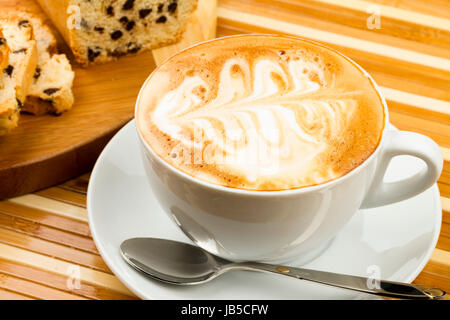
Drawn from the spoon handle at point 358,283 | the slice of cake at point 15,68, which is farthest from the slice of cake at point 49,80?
the spoon handle at point 358,283

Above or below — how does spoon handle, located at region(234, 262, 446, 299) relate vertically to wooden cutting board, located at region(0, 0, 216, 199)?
below

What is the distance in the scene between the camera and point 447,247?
3.92 ft

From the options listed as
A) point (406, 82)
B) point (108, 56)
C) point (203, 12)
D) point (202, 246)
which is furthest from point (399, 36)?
point (202, 246)

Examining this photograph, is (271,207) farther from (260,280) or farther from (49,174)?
(49,174)

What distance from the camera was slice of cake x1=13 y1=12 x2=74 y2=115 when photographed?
140cm

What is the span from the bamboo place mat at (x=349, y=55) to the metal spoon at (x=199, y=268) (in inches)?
4.2

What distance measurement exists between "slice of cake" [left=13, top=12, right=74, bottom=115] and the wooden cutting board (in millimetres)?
27

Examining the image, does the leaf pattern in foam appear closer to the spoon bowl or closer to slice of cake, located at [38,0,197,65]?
the spoon bowl

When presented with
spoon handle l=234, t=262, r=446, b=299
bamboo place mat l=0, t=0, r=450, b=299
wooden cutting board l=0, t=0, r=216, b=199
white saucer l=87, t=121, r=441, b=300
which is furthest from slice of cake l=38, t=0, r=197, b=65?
spoon handle l=234, t=262, r=446, b=299

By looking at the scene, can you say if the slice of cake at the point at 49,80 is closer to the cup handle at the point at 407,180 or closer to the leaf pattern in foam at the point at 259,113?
the leaf pattern in foam at the point at 259,113

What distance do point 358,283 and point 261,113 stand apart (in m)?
0.34

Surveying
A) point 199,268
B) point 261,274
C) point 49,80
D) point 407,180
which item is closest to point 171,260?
point 199,268

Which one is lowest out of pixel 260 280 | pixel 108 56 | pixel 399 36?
pixel 260 280

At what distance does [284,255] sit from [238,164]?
0.24m
